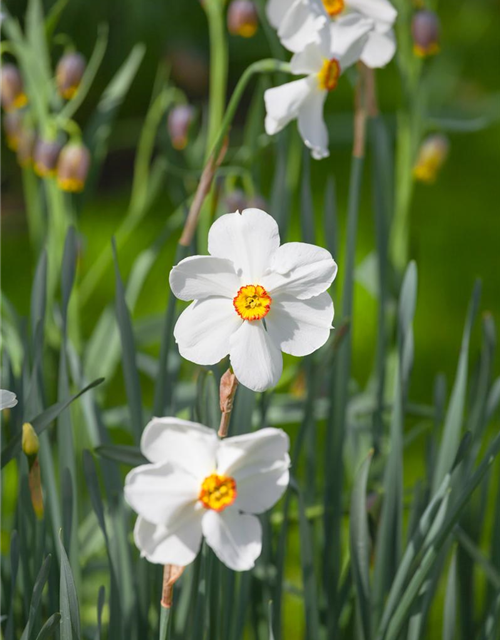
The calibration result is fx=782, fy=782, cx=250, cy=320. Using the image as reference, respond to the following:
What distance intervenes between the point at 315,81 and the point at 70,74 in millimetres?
478

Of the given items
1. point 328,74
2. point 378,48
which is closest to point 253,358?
point 328,74

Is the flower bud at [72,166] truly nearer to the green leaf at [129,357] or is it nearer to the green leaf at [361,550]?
the green leaf at [129,357]

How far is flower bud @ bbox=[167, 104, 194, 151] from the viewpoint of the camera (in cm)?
102

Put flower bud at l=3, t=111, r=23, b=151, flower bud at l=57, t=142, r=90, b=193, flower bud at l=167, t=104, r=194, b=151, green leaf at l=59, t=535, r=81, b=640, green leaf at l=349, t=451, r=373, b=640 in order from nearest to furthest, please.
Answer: green leaf at l=59, t=535, r=81, b=640, green leaf at l=349, t=451, r=373, b=640, flower bud at l=57, t=142, r=90, b=193, flower bud at l=167, t=104, r=194, b=151, flower bud at l=3, t=111, r=23, b=151

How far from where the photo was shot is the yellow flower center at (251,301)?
1.50ft

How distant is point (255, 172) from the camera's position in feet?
3.29

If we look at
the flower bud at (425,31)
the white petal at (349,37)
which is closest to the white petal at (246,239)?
the white petal at (349,37)

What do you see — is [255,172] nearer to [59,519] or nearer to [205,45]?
[59,519]

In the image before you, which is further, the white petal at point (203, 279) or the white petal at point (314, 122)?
the white petal at point (314, 122)

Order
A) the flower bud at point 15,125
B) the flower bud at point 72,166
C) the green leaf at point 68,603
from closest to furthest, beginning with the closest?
the green leaf at point 68,603
the flower bud at point 72,166
the flower bud at point 15,125

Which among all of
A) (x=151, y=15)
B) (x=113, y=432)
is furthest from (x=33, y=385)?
(x=151, y=15)

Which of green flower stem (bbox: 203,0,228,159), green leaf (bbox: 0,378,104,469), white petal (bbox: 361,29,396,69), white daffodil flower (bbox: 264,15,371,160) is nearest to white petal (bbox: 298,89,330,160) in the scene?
white daffodil flower (bbox: 264,15,371,160)

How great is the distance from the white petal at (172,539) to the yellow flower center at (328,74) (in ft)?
1.13

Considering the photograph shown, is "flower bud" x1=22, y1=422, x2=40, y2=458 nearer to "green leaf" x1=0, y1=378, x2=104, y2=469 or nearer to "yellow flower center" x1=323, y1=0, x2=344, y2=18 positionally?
"green leaf" x1=0, y1=378, x2=104, y2=469
